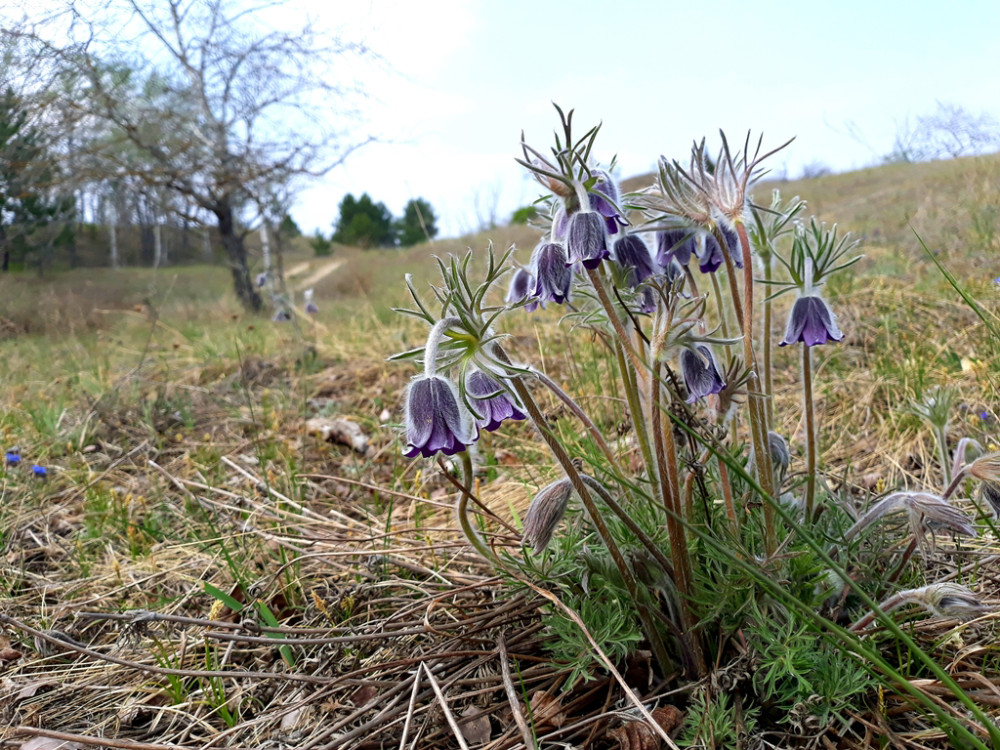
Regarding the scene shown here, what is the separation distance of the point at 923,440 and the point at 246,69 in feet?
38.2

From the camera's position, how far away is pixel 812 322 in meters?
1.30

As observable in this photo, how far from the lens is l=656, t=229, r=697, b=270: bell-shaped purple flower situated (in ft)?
4.43

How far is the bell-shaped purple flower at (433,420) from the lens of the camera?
1029mm

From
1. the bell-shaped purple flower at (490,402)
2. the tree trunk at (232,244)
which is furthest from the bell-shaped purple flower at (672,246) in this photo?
the tree trunk at (232,244)

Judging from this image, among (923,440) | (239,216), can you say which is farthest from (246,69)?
(923,440)

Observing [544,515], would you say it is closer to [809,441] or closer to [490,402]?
[490,402]

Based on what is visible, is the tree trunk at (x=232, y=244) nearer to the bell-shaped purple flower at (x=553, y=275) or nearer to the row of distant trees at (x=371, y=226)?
the bell-shaped purple flower at (x=553, y=275)

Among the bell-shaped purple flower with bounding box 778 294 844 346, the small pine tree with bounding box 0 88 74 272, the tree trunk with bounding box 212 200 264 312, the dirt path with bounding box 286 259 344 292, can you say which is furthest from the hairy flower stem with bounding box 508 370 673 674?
the dirt path with bounding box 286 259 344 292

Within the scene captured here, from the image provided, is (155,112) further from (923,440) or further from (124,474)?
(923,440)

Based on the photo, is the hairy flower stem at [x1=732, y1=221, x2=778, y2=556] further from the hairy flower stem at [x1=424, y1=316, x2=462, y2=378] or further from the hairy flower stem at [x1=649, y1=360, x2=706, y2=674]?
the hairy flower stem at [x1=424, y1=316, x2=462, y2=378]

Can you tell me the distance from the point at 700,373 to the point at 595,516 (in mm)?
334

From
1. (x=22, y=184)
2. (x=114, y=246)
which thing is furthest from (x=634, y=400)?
(x=114, y=246)

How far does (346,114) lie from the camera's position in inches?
439

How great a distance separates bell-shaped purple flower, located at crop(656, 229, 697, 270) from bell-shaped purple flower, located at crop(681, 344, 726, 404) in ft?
0.75
